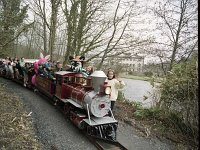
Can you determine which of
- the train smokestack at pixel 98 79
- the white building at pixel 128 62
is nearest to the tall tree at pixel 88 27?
the white building at pixel 128 62

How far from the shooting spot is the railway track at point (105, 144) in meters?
7.37

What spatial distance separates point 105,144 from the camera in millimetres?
7664

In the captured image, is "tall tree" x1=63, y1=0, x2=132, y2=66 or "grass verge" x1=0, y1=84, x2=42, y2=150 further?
"tall tree" x1=63, y1=0, x2=132, y2=66

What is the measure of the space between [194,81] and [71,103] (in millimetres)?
3980

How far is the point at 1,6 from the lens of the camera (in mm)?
12898

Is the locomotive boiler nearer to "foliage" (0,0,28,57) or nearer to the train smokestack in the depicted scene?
the train smokestack

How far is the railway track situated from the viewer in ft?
24.2

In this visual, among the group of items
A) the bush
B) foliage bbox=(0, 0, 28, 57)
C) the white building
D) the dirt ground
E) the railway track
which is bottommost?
the railway track

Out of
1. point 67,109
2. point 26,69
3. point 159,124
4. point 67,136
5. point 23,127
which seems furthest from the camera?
point 26,69

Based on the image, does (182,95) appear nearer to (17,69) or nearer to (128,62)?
(128,62)

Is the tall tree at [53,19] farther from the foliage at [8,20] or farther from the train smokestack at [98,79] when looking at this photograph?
the train smokestack at [98,79]

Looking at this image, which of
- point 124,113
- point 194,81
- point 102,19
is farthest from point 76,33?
point 194,81

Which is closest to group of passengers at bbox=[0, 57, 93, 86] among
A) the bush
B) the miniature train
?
the miniature train

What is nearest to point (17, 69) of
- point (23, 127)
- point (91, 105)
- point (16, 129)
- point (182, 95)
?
point (23, 127)
